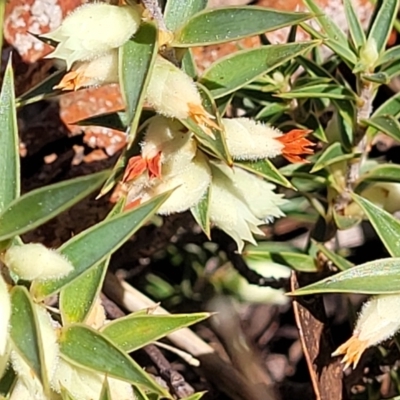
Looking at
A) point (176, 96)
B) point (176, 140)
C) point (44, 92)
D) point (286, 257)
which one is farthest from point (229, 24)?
point (286, 257)

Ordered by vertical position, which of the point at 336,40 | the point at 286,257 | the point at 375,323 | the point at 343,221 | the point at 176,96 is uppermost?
the point at 176,96

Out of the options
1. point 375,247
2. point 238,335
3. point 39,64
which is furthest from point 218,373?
point 39,64

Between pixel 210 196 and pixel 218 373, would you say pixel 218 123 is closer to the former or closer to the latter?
pixel 210 196

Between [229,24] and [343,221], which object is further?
[343,221]

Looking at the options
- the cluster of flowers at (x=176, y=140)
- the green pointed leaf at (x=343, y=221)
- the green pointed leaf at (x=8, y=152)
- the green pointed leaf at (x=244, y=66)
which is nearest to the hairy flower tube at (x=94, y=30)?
the cluster of flowers at (x=176, y=140)

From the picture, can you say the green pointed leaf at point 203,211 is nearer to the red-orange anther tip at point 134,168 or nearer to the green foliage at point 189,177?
the green foliage at point 189,177

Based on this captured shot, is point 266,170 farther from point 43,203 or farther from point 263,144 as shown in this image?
point 43,203
